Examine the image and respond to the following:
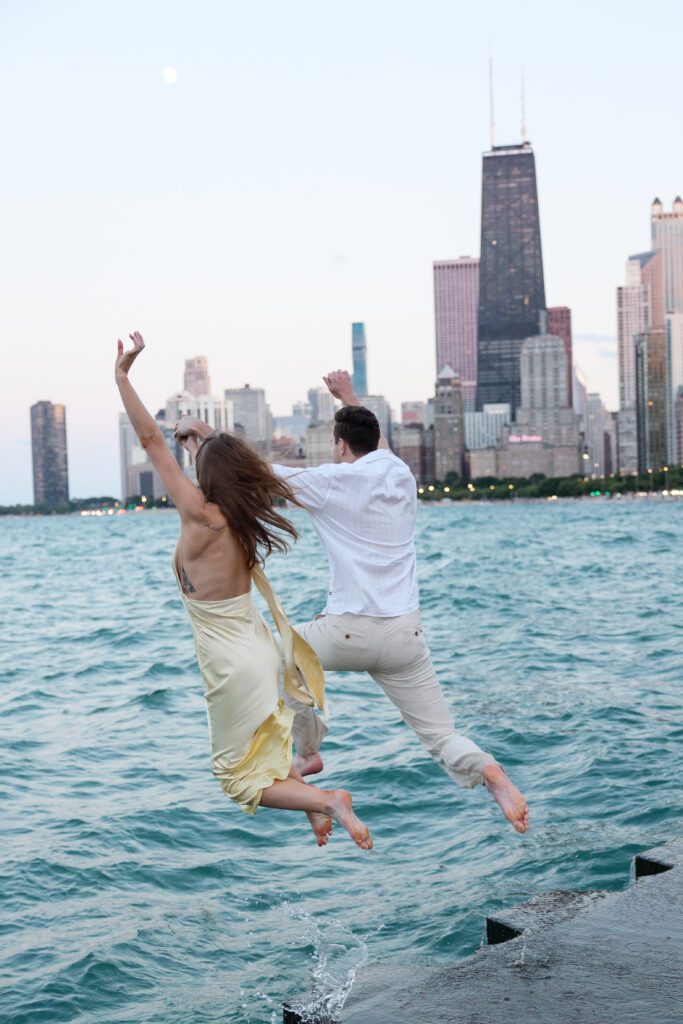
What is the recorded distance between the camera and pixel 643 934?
4.87 meters

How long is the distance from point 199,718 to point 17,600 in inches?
1075

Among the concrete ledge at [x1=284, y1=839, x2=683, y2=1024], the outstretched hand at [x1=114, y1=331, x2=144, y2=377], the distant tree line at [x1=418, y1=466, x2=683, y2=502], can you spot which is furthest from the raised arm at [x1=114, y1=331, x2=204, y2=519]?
the distant tree line at [x1=418, y1=466, x2=683, y2=502]

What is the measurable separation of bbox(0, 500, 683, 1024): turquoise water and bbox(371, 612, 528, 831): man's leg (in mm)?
1203

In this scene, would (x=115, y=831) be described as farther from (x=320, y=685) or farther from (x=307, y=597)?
(x=307, y=597)

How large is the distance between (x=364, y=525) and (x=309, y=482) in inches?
13.3

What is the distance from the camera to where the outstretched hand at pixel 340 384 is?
5.96 metres

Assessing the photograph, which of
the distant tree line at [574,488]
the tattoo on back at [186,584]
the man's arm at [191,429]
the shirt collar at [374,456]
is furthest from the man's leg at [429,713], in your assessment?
the distant tree line at [574,488]

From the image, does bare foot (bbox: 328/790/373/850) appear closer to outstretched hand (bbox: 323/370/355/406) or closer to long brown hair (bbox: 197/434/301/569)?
long brown hair (bbox: 197/434/301/569)

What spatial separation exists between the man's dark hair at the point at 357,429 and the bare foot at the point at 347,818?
1.65m

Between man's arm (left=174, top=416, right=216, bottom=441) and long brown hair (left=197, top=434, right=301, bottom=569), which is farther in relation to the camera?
man's arm (left=174, top=416, right=216, bottom=441)

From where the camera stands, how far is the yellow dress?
4852mm

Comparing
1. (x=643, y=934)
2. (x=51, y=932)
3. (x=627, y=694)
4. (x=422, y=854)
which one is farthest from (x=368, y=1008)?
(x=627, y=694)

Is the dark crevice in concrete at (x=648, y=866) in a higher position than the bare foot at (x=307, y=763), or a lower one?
lower

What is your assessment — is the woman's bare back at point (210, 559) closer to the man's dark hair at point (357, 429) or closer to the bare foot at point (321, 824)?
the man's dark hair at point (357, 429)
